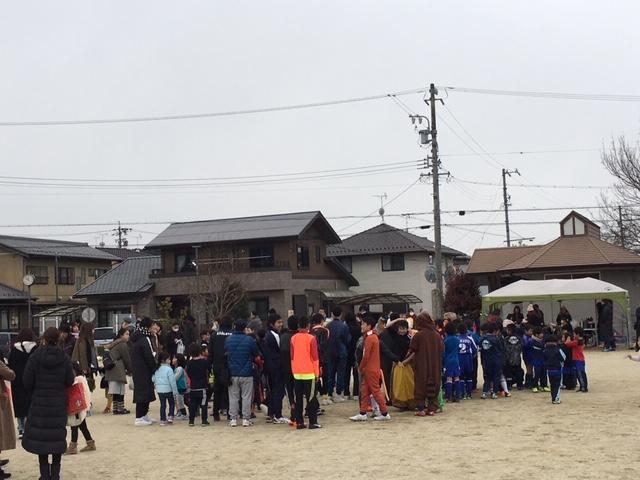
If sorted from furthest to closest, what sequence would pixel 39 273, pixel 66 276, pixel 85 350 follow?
1. pixel 66 276
2. pixel 39 273
3. pixel 85 350

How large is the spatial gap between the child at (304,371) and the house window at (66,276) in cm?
4176

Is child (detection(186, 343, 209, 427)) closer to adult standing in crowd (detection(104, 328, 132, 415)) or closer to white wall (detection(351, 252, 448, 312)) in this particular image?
adult standing in crowd (detection(104, 328, 132, 415))

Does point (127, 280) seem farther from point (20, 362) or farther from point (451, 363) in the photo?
point (20, 362)

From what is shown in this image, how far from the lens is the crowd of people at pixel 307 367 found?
1147cm

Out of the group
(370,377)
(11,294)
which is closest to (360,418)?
(370,377)

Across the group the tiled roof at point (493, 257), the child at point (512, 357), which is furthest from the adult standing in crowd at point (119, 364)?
the tiled roof at point (493, 257)

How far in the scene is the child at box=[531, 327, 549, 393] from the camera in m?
15.0

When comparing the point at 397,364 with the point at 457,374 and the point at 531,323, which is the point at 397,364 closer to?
the point at 457,374

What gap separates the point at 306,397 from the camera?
1143 centimetres

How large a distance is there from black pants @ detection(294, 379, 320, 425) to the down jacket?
13.2 ft

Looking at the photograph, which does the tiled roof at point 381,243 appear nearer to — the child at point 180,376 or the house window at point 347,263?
the house window at point 347,263

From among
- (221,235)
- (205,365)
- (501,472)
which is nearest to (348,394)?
(205,365)

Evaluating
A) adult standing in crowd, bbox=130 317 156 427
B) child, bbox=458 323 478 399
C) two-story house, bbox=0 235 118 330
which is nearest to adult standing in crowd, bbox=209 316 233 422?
adult standing in crowd, bbox=130 317 156 427

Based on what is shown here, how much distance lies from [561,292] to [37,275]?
34.6m
